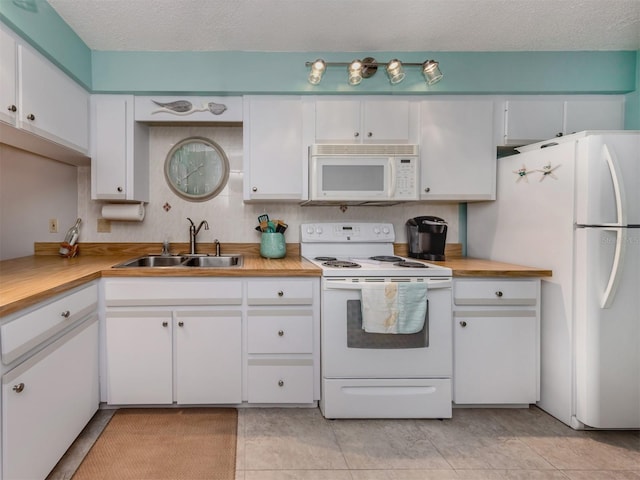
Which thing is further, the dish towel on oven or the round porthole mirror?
the round porthole mirror

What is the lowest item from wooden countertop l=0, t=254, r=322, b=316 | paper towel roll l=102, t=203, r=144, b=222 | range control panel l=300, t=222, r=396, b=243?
wooden countertop l=0, t=254, r=322, b=316

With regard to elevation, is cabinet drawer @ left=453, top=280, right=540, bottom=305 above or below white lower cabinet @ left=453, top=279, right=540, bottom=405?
above

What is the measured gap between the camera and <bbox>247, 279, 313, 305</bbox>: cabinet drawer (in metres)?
2.21

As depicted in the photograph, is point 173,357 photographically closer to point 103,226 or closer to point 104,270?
point 104,270

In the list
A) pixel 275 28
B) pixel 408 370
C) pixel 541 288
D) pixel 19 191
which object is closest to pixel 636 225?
pixel 541 288

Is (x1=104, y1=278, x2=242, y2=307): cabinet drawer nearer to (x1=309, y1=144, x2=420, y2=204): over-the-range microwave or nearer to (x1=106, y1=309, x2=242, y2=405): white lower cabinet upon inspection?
(x1=106, y1=309, x2=242, y2=405): white lower cabinet

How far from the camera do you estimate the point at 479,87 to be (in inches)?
101

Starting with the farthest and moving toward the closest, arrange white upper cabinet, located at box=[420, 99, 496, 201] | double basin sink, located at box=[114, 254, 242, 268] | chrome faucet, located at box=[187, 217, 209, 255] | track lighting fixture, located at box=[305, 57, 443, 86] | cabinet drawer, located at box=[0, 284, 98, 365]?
1. chrome faucet, located at box=[187, 217, 209, 255]
2. double basin sink, located at box=[114, 254, 242, 268]
3. white upper cabinet, located at box=[420, 99, 496, 201]
4. track lighting fixture, located at box=[305, 57, 443, 86]
5. cabinet drawer, located at box=[0, 284, 98, 365]

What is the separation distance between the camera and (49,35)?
2.00m

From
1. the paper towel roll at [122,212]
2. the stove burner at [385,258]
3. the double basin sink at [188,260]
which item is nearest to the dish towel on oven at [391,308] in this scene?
the stove burner at [385,258]

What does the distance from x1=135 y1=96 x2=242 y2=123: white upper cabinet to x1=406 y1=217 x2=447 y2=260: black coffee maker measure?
148cm

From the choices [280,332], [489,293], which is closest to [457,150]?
[489,293]

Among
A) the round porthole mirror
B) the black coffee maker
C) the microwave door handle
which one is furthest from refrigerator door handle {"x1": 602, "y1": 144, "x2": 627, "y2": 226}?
the round porthole mirror

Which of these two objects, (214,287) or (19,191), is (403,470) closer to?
(214,287)
